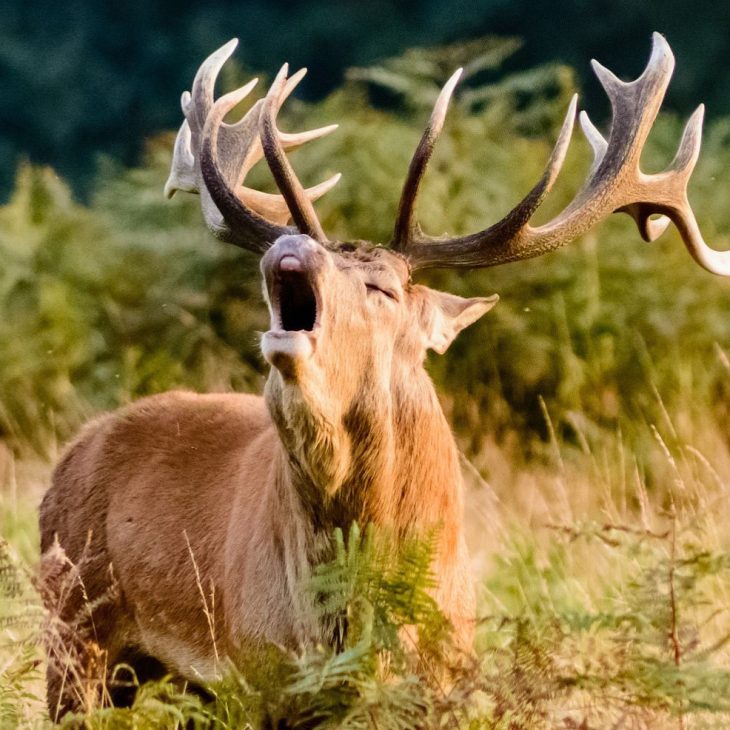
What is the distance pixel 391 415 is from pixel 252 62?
778 inches

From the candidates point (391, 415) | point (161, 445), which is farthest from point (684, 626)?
point (161, 445)

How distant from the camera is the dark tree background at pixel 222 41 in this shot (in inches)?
851

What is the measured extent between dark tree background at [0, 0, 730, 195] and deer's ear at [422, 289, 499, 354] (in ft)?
53.1

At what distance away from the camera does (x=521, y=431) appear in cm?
896

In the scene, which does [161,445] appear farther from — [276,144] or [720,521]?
[720,521]

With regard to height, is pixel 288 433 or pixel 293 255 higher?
pixel 293 255

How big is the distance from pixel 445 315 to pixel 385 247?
31 centimetres

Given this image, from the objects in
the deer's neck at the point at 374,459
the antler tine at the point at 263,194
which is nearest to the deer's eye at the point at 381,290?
the deer's neck at the point at 374,459

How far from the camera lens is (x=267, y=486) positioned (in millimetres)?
4559

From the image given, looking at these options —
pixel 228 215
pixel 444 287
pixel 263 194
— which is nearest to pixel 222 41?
pixel 444 287

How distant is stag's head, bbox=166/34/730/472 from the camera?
12.7 ft

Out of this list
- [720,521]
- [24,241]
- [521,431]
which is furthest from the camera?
[24,241]

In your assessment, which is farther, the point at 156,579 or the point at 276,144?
the point at 156,579

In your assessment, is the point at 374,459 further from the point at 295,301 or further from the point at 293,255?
the point at 293,255
